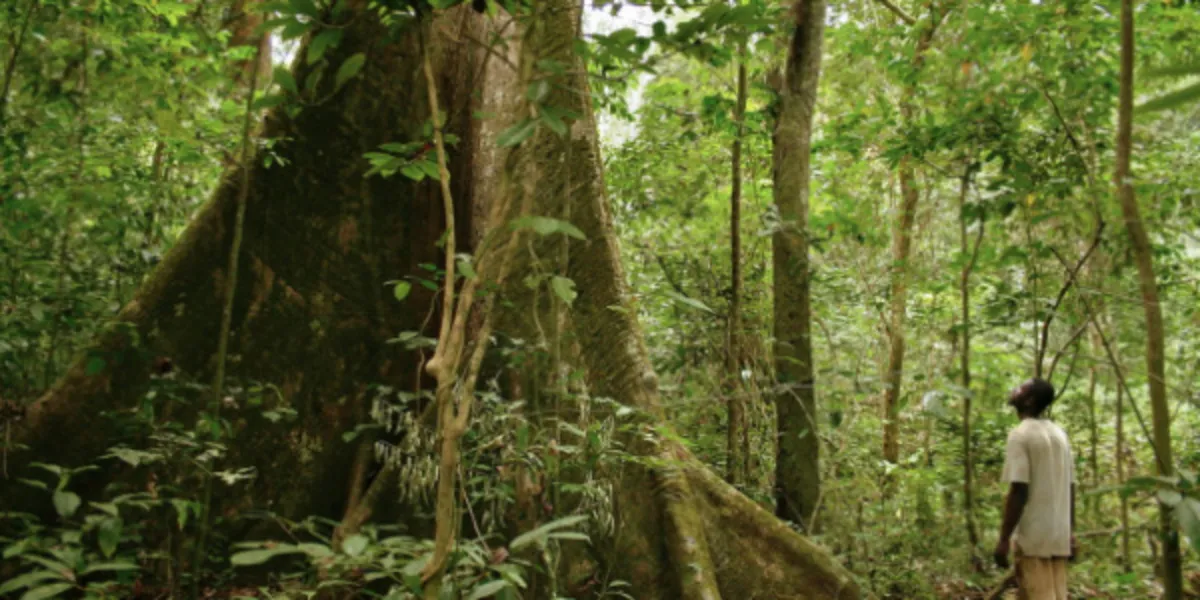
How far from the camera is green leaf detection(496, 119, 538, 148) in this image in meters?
1.71

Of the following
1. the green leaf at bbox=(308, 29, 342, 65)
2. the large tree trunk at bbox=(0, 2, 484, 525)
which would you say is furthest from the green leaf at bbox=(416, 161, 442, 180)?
the large tree trunk at bbox=(0, 2, 484, 525)

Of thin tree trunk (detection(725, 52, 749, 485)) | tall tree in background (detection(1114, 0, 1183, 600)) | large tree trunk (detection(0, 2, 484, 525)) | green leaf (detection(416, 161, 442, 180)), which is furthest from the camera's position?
thin tree trunk (detection(725, 52, 749, 485))

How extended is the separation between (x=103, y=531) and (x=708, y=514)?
260cm

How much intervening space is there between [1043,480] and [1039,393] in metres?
0.46

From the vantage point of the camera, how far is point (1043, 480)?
407cm

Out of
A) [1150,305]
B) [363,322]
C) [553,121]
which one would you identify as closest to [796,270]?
[1150,305]

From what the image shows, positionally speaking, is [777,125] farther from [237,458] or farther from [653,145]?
[237,458]

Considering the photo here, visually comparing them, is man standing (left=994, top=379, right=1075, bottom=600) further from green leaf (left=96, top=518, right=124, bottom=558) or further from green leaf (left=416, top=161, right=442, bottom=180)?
green leaf (left=96, top=518, right=124, bottom=558)

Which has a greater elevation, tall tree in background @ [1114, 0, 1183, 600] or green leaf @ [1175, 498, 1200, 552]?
tall tree in background @ [1114, 0, 1183, 600]

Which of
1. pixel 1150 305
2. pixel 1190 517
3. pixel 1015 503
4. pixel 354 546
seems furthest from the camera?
pixel 1015 503

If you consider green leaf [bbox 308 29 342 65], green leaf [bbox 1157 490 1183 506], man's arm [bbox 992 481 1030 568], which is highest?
green leaf [bbox 308 29 342 65]

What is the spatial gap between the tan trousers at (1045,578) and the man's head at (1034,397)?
0.77 metres

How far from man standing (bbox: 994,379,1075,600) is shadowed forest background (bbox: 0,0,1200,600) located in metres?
0.37

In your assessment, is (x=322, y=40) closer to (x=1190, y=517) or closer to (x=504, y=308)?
(x=504, y=308)
